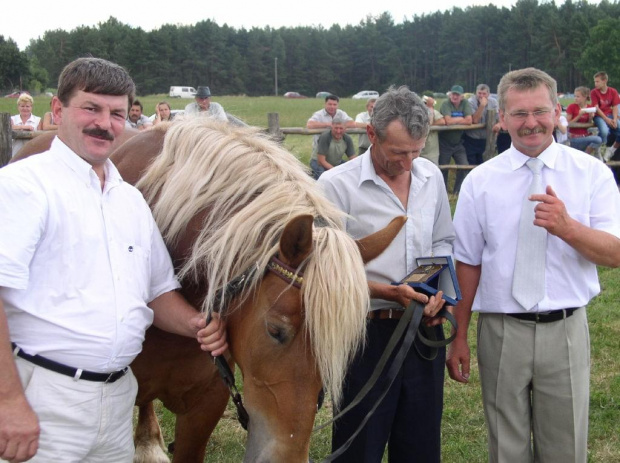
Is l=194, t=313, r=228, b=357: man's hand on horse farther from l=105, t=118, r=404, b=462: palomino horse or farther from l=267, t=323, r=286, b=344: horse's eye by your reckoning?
l=267, t=323, r=286, b=344: horse's eye

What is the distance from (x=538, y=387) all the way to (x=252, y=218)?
1.44m

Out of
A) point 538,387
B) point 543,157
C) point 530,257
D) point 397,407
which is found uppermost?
point 543,157

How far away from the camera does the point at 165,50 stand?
224 feet

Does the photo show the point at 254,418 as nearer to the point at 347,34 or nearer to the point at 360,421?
the point at 360,421

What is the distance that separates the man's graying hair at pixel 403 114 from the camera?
8.21 ft

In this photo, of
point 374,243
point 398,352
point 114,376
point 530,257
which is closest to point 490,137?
point 530,257

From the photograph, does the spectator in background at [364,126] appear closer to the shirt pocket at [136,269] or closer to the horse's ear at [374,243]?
the horse's ear at [374,243]

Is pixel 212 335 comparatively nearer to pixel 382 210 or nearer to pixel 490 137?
pixel 382 210

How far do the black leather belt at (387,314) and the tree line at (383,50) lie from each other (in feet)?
181

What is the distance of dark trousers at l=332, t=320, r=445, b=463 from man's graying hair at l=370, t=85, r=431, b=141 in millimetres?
781

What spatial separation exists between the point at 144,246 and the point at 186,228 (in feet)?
0.88

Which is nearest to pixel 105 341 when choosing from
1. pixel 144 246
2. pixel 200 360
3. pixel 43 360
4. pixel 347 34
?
pixel 43 360

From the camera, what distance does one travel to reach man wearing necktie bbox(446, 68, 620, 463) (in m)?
2.62

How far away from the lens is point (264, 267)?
2.07 m
